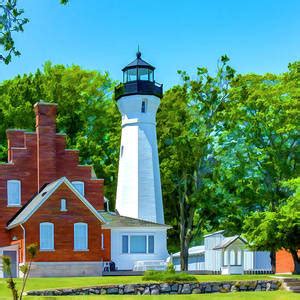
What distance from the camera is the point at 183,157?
51750mm

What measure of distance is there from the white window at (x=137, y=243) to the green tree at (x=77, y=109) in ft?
26.9

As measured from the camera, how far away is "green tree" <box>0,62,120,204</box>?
173 ft

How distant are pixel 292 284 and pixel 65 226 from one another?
533 inches

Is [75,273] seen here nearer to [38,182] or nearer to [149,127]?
[38,182]

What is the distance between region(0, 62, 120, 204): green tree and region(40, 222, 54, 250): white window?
11.7m

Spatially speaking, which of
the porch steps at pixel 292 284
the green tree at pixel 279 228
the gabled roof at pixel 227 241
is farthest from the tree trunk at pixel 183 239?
the porch steps at pixel 292 284

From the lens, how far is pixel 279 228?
4000cm

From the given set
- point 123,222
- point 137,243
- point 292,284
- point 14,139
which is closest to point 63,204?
point 123,222

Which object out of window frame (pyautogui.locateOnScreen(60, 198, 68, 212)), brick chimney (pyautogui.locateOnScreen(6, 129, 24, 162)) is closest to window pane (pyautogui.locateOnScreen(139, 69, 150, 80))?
brick chimney (pyautogui.locateOnScreen(6, 129, 24, 162))

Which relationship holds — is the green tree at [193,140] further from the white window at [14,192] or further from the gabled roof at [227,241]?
the white window at [14,192]

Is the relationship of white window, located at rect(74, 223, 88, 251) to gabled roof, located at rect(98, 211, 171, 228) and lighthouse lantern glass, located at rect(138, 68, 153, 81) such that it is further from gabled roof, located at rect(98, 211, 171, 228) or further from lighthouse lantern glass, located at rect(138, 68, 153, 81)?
lighthouse lantern glass, located at rect(138, 68, 153, 81)

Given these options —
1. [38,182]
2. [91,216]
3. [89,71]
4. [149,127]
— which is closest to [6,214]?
[38,182]

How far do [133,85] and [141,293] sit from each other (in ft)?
63.9

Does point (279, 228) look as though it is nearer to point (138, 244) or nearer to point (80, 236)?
point (138, 244)
